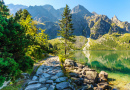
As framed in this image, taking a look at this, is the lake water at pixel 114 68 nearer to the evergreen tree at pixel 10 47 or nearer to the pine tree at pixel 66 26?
the pine tree at pixel 66 26

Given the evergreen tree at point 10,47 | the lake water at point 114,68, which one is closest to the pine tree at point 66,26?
the lake water at point 114,68

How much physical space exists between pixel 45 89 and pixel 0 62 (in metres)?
4.18

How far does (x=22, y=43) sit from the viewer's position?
667cm

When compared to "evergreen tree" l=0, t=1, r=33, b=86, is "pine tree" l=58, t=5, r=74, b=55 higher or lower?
higher

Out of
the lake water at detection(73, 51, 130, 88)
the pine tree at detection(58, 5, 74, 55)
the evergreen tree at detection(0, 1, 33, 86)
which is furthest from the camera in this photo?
the pine tree at detection(58, 5, 74, 55)

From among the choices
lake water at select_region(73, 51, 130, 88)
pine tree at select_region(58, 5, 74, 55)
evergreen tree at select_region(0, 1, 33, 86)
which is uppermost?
pine tree at select_region(58, 5, 74, 55)

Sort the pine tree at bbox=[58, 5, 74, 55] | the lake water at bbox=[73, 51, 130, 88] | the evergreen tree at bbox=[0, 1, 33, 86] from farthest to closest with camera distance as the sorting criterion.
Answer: the pine tree at bbox=[58, 5, 74, 55]
the lake water at bbox=[73, 51, 130, 88]
the evergreen tree at bbox=[0, 1, 33, 86]

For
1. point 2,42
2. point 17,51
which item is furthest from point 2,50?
point 17,51

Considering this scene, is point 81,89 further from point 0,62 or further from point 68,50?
point 68,50

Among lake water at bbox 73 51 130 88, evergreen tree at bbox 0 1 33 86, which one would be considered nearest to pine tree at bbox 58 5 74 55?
lake water at bbox 73 51 130 88

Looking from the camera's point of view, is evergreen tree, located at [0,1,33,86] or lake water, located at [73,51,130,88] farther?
lake water, located at [73,51,130,88]

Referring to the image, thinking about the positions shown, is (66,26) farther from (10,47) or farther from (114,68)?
(114,68)

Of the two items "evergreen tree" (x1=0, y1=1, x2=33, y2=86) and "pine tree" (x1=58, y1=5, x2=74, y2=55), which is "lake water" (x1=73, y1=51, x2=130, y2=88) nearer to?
"pine tree" (x1=58, y1=5, x2=74, y2=55)

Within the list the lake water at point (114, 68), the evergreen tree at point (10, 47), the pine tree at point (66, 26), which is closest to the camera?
the evergreen tree at point (10, 47)
